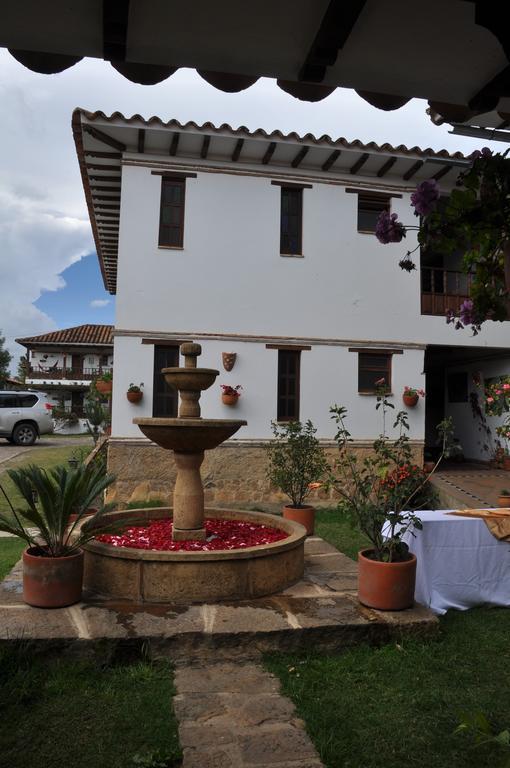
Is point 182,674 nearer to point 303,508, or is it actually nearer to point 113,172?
point 303,508

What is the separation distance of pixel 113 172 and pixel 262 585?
906 centimetres

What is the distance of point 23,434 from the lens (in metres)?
21.6

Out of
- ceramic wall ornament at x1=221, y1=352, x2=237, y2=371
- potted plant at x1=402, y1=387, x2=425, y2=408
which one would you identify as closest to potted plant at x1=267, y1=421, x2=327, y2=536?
ceramic wall ornament at x1=221, y1=352, x2=237, y2=371

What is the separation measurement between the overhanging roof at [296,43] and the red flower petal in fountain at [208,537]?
395 cm

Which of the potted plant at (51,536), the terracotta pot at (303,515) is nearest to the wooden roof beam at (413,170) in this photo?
the terracotta pot at (303,515)

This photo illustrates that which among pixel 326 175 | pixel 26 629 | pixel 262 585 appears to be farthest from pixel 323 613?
pixel 326 175

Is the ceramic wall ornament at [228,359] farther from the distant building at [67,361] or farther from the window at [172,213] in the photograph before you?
the distant building at [67,361]

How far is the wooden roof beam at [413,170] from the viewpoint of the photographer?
1107cm

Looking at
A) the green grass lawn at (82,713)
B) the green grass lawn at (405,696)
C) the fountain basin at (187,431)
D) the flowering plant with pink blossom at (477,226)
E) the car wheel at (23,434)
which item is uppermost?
the flowering plant with pink blossom at (477,226)

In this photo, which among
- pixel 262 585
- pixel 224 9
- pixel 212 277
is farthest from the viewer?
pixel 212 277

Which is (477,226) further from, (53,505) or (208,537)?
(208,537)

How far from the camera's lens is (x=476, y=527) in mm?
5414

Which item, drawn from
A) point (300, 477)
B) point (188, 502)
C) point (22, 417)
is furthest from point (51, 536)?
point (22, 417)

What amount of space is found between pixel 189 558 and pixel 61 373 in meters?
36.4
